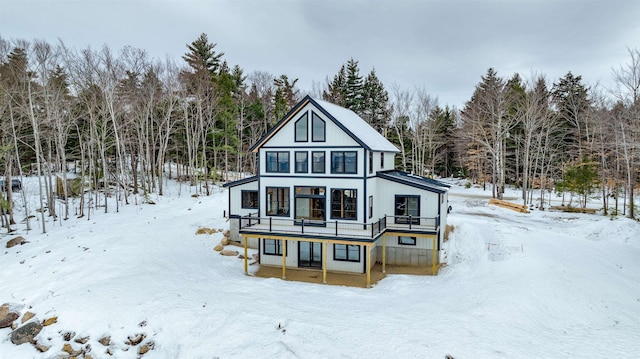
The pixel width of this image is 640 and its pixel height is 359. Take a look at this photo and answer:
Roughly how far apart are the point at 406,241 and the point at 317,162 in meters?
6.77

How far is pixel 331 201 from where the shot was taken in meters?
18.5

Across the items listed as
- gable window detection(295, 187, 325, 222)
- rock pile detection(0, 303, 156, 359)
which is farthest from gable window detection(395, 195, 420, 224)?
rock pile detection(0, 303, 156, 359)

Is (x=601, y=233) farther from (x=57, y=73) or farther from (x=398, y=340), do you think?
(x=57, y=73)

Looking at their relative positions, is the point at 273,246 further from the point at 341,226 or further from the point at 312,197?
the point at 341,226

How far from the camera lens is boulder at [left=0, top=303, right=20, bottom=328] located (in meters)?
13.0

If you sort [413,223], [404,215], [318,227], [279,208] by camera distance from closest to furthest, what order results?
[318,227] → [413,223] → [404,215] → [279,208]

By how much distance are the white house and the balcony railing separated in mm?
53

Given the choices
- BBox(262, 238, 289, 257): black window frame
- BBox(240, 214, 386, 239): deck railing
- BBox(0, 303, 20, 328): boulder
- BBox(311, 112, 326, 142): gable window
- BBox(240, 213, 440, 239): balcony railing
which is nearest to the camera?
BBox(0, 303, 20, 328): boulder

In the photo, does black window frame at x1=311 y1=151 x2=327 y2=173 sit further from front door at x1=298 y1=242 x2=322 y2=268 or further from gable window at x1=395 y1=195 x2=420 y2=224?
gable window at x1=395 y1=195 x2=420 y2=224

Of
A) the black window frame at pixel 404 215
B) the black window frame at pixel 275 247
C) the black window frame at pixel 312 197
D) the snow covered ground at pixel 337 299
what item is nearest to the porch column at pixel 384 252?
the black window frame at pixel 404 215

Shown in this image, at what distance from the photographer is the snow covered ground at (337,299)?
11125 mm

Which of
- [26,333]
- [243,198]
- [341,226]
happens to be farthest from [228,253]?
[26,333]

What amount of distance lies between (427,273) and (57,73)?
106 ft

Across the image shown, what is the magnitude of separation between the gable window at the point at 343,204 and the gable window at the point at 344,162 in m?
1.10
